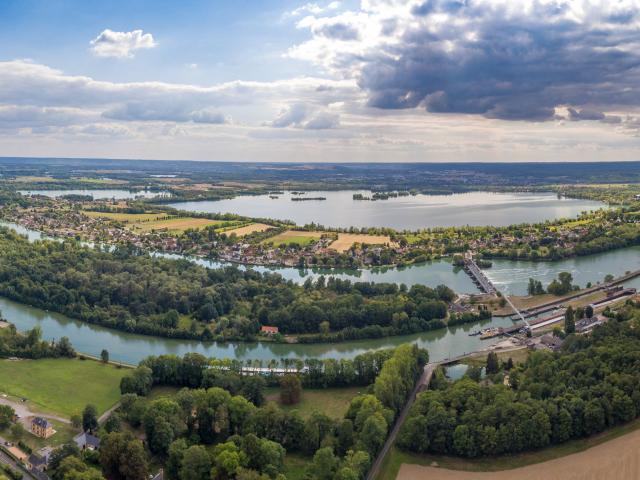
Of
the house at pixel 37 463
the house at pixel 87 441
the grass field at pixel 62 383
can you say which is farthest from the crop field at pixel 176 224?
the house at pixel 37 463

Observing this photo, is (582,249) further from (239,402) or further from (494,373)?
(239,402)

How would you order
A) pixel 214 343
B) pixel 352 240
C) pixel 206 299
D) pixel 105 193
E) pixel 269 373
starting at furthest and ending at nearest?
pixel 105 193 → pixel 352 240 → pixel 206 299 → pixel 214 343 → pixel 269 373

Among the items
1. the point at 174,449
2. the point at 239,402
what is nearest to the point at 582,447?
the point at 239,402

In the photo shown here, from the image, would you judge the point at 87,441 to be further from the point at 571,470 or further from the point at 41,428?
the point at 571,470

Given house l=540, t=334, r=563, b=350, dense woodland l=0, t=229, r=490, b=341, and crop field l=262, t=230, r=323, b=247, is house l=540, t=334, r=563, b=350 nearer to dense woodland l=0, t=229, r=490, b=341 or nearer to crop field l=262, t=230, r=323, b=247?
dense woodland l=0, t=229, r=490, b=341

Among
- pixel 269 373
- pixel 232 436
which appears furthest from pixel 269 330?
pixel 232 436

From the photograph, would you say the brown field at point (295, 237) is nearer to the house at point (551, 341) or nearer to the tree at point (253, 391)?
the house at point (551, 341)
